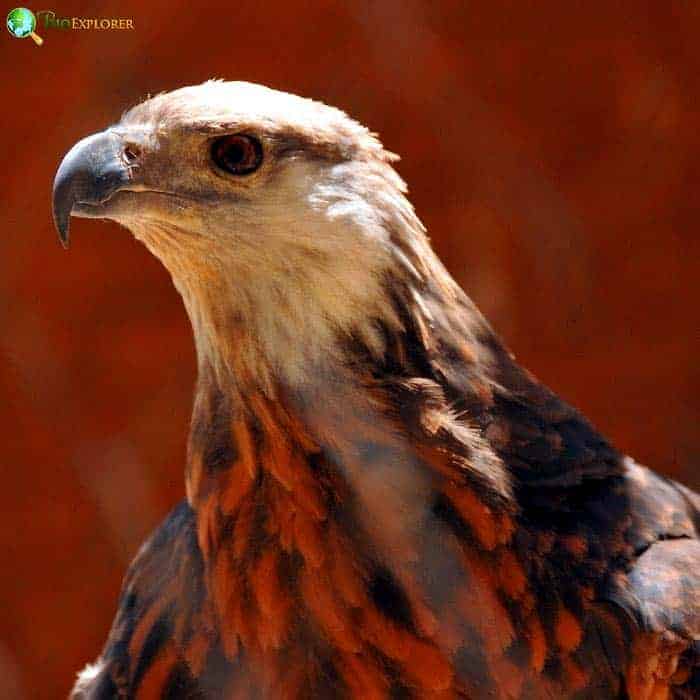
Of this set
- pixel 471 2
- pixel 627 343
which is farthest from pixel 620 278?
pixel 471 2

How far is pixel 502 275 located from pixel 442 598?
155 cm

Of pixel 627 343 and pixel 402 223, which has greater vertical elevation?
pixel 402 223

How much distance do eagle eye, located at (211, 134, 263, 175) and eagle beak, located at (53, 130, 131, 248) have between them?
3.9 inches

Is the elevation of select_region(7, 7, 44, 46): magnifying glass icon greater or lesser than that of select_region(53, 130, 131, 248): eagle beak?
greater

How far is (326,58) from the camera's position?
2715 millimetres

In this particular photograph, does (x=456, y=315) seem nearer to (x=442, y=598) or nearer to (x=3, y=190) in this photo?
(x=442, y=598)

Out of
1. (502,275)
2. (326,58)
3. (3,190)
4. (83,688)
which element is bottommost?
(83,688)

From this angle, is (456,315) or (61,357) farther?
(61,357)

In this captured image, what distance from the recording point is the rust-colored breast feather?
1.41 meters

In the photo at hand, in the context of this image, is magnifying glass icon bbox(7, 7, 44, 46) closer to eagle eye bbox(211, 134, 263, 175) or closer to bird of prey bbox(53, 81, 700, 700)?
bird of prey bbox(53, 81, 700, 700)

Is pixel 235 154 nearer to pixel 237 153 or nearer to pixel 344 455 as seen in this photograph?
pixel 237 153

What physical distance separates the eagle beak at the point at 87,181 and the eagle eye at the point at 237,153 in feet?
0.33

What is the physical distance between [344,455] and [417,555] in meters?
0.14

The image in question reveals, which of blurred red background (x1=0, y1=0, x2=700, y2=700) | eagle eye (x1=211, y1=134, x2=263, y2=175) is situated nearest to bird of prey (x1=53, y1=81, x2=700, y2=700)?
eagle eye (x1=211, y1=134, x2=263, y2=175)
